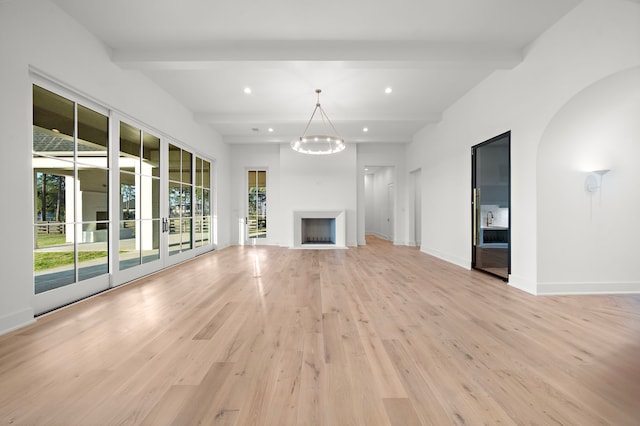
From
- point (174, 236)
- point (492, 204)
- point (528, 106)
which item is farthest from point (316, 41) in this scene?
point (492, 204)

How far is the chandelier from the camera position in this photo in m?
4.92

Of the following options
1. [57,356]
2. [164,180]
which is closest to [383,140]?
[164,180]

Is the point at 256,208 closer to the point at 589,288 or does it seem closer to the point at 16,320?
the point at 16,320

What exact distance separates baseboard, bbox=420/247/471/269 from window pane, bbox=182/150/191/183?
579 cm

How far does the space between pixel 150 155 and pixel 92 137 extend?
121 centimetres

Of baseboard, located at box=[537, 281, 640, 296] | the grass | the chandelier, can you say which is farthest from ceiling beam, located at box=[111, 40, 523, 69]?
baseboard, located at box=[537, 281, 640, 296]

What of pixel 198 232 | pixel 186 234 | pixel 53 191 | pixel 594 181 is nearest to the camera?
pixel 53 191

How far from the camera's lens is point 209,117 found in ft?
19.6

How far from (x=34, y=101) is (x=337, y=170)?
6.40m

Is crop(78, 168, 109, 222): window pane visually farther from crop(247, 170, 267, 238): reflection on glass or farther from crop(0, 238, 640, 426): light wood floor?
crop(247, 170, 267, 238): reflection on glass

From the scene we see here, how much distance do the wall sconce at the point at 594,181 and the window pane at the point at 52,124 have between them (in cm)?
606

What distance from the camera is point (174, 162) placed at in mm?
5297

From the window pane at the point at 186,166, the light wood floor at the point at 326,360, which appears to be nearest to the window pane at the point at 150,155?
the window pane at the point at 186,166

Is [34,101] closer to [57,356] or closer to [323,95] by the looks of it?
[57,356]
